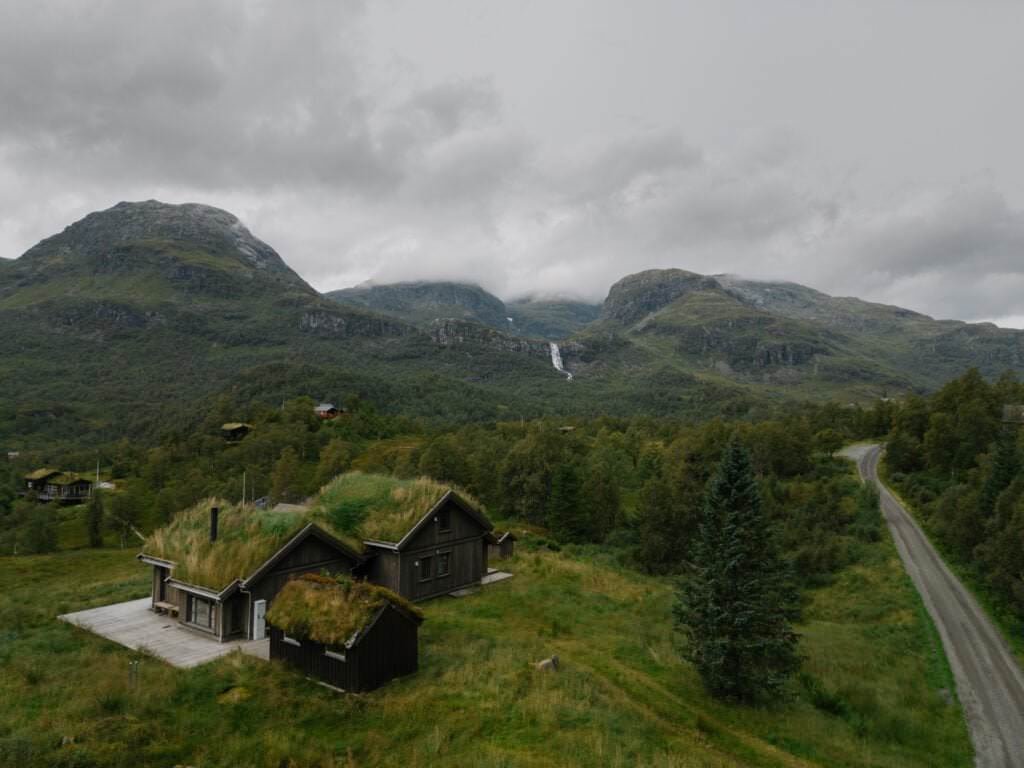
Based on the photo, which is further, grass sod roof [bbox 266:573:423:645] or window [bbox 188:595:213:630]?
window [bbox 188:595:213:630]

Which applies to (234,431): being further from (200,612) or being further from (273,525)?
(273,525)

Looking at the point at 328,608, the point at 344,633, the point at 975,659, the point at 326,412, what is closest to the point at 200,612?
the point at 328,608

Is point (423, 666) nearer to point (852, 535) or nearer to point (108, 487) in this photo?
point (852, 535)

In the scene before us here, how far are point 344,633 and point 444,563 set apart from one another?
41.3ft

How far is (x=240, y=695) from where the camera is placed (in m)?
17.3

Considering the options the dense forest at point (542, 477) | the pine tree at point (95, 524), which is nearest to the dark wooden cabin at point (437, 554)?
the dense forest at point (542, 477)

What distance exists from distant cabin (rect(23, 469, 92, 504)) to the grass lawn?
88190mm

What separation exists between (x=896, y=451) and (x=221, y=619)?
71.2 m

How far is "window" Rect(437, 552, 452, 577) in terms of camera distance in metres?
30.0

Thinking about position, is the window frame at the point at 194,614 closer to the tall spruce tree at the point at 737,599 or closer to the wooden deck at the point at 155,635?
the wooden deck at the point at 155,635

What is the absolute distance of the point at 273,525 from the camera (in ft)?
81.2

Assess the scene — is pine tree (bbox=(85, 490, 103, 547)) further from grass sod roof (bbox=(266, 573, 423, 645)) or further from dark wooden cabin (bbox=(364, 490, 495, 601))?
grass sod roof (bbox=(266, 573, 423, 645))

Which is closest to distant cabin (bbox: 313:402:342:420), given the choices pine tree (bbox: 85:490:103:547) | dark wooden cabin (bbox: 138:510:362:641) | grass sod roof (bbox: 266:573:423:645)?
pine tree (bbox: 85:490:103:547)

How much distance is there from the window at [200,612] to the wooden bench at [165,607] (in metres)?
1.79
